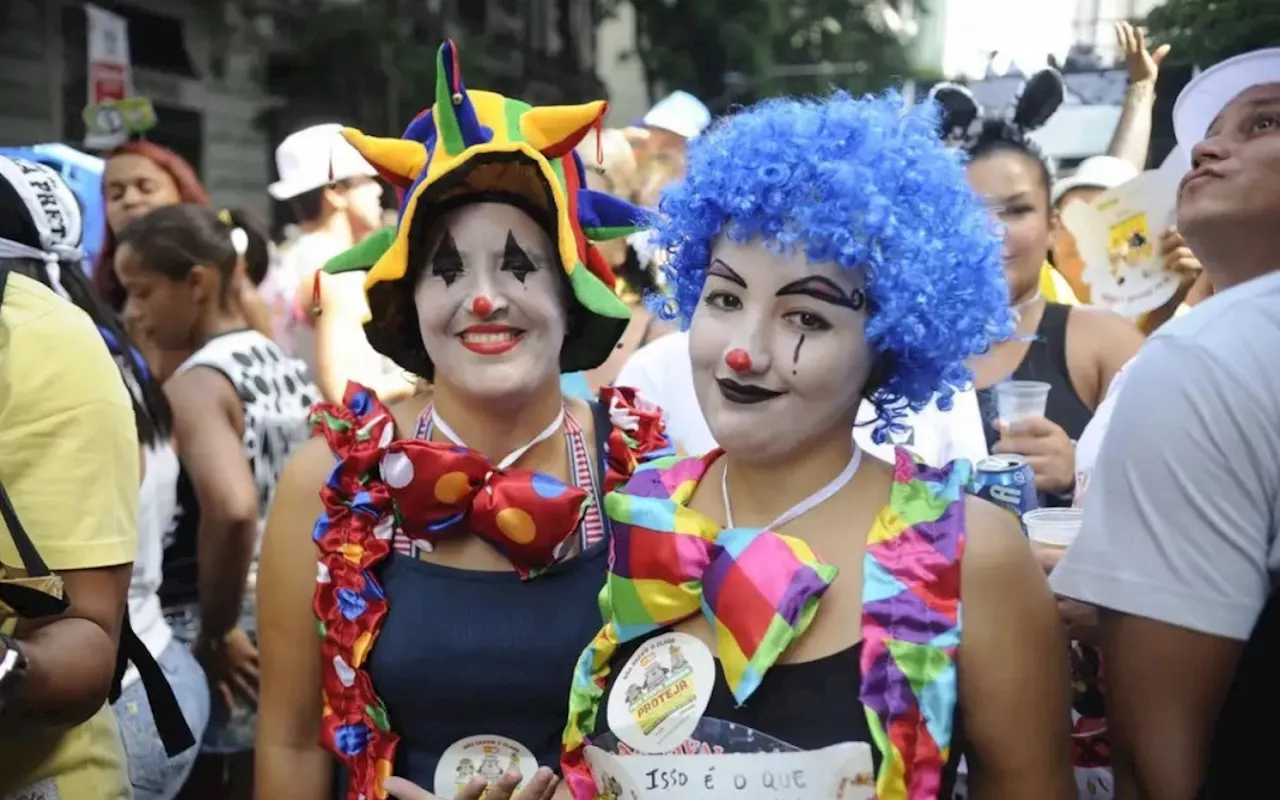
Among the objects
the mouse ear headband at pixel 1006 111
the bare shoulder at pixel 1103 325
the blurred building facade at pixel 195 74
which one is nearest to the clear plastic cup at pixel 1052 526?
the bare shoulder at pixel 1103 325

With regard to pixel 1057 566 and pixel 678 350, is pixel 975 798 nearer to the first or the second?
pixel 1057 566

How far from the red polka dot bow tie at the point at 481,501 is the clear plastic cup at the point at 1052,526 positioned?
0.67 meters

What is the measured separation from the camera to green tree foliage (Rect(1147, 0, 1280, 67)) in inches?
74.1

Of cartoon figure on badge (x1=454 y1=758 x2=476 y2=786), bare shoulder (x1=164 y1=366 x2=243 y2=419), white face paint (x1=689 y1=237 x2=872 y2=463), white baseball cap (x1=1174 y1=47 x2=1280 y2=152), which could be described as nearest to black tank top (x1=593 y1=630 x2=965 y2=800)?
white face paint (x1=689 y1=237 x2=872 y2=463)

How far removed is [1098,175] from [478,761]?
2.98 m

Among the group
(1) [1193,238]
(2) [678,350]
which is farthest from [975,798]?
(2) [678,350]

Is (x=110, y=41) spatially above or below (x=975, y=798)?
above

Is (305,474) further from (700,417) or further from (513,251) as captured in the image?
(700,417)

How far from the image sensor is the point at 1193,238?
1.73 metres

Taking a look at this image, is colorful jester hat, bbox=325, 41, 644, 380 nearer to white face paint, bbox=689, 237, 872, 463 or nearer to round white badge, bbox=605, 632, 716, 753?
white face paint, bbox=689, 237, 872, 463

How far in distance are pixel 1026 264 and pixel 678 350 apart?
2.88 ft

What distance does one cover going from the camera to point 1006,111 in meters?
3.18

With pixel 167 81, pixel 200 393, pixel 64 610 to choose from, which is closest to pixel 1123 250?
pixel 200 393

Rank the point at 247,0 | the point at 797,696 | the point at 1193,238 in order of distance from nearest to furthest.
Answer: the point at 797,696, the point at 1193,238, the point at 247,0
